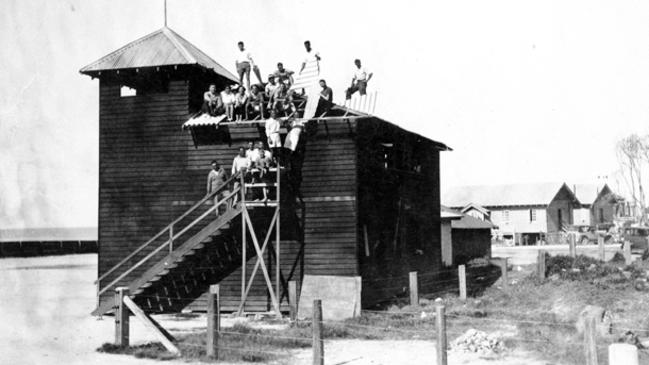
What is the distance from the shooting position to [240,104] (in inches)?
941

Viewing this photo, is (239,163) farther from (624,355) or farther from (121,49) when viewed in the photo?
(624,355)

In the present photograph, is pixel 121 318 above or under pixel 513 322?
above

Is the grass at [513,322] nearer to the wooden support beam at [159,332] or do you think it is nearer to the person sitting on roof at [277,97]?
the wooden support beam at [159,332]

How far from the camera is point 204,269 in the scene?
24109 mm

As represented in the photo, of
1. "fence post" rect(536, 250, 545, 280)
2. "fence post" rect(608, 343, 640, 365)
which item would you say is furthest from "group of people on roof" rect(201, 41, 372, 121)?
"fence post" rect(608, 343, 640, 365)

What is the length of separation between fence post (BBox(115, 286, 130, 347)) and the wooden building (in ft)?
21.3

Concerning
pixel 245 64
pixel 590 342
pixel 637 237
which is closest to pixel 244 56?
pixel 245 64

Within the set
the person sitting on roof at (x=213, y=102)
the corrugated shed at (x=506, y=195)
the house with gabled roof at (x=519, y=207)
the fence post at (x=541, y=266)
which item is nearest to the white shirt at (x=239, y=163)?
the person sitting on roof at (x=213, y=102)

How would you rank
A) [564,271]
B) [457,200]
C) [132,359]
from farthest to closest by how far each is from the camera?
[457,200]
[564,271]
[132,359]

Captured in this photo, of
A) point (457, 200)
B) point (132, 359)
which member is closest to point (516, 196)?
point (457, 200)

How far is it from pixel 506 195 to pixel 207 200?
58018 mm

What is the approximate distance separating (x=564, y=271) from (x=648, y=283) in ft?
10.1

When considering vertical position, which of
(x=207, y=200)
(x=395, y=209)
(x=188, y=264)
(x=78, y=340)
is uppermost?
(x=207, y=200)

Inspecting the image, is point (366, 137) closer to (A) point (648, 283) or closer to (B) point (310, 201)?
(B) point (310, 201)
